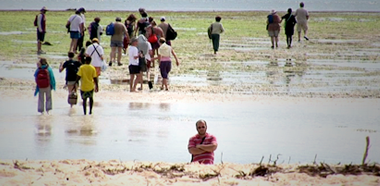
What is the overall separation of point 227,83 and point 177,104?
Answer: 3487 millimetres

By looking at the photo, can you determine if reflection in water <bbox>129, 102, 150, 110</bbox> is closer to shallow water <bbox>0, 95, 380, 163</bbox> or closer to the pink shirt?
shallow water <bbox>0, 95, 380, 163</bbox>

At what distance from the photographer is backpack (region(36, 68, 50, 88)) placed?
15.1m

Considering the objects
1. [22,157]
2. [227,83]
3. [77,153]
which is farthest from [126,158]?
[227,83]

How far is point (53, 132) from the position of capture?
13.3m

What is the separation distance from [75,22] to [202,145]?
15.5 metres

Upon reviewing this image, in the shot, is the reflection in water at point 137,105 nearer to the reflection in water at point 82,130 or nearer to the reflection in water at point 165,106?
the reflection in water at point 165,106

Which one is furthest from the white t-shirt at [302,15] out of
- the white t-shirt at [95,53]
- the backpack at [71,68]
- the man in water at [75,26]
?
the backpack at [71,68]

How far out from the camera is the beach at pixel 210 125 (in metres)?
9.81

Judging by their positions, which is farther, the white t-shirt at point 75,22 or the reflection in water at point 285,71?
the white t-shirt at point 75,22

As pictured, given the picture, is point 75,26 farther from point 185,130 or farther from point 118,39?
point 185,130

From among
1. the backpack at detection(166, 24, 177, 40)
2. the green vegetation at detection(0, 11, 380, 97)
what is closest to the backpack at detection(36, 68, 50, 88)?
the green vegetation at detection(0, 11, 380, 97)

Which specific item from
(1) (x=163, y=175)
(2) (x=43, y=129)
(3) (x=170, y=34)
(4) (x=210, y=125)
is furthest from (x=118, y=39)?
(1) (x=163, y=175)

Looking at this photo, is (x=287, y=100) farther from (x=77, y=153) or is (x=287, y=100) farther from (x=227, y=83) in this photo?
(x=77, y=153)

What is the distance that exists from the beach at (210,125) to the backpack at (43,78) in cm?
66
